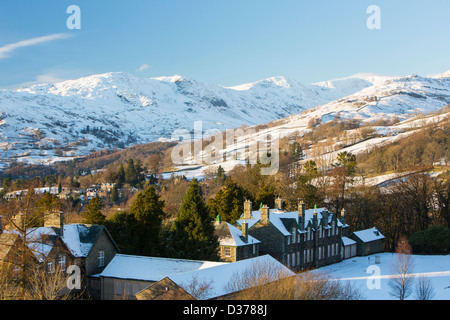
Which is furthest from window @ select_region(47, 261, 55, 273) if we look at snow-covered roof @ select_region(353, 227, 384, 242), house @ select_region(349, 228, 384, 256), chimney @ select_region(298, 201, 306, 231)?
snow-covered roof @ select_region(353, 227, 384, 242)

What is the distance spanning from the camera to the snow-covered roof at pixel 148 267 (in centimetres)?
3562

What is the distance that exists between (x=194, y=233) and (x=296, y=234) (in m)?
A: 15.2

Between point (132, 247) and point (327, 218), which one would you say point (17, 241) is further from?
point (327, 218)

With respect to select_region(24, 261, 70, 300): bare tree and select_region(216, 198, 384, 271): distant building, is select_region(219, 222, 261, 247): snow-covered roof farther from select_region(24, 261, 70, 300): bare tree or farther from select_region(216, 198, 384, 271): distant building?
select_region(24, 261, 70, 300): bare tree

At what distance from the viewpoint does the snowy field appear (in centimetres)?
4122

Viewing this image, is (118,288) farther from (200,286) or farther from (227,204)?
(227,204)

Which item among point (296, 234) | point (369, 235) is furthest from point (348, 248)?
point (296, 234)

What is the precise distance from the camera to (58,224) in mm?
39062

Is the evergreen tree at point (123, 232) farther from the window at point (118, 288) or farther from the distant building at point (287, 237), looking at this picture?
the window at point (118, 288)

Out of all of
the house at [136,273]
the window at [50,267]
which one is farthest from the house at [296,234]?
the window at [50,267]

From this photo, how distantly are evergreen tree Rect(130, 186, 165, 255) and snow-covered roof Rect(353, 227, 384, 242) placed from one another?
112ft
